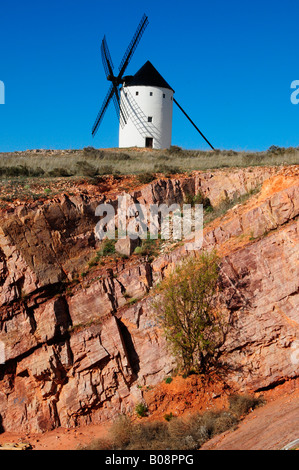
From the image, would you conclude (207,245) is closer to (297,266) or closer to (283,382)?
(297,266)

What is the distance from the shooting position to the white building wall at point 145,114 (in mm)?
38656

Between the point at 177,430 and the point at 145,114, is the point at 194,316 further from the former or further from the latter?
the point at 145,114

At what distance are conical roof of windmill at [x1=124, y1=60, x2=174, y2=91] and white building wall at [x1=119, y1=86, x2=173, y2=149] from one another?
38 centimetres

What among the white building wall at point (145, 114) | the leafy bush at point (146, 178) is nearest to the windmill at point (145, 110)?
the white building wall at point (145, 114)

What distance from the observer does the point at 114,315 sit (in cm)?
1823

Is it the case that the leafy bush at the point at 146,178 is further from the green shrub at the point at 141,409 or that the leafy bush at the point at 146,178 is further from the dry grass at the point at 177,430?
the dry grass at the point at 177,430

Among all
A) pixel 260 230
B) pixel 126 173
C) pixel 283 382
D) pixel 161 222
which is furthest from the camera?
pixel 126 173

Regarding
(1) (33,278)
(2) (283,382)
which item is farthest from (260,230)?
(1) (33,278)

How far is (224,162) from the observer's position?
27578mm

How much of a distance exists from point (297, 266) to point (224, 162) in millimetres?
11926

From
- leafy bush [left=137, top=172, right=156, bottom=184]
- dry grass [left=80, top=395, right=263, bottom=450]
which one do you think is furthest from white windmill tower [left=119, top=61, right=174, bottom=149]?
dry grass [left=80, top=395, right=263, bottom=450]

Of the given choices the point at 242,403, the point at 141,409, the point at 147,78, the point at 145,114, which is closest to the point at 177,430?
the point at 141,409

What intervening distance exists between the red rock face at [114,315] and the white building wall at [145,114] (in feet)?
66.3

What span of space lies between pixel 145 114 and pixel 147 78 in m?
3.16
